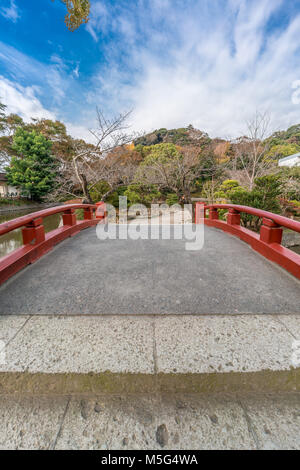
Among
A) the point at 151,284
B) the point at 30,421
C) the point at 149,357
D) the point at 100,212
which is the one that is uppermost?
the point at 100,212

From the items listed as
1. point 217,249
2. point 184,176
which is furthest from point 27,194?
point 217,249

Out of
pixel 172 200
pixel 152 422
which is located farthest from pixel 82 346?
pixel 172 200

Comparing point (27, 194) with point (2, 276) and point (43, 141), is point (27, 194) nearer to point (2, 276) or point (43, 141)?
point (43, 141)

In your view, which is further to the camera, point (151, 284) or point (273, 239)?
point (273, 239)

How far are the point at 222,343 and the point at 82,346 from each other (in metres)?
0.76

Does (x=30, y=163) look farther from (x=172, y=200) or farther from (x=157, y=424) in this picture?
(x=157, y=424)

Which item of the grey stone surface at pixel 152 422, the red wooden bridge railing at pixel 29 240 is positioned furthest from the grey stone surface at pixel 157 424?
the red wooden bridge railing at pixel 29 240

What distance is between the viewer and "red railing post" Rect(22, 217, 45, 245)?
222 centimetres

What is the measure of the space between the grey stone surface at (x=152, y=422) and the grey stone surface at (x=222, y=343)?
0.42 ft

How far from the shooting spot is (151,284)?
5.57 feet

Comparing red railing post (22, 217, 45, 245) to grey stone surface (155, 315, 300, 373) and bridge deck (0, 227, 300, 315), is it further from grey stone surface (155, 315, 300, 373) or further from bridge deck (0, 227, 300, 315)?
grey stone surface (155, 315, 300, 373)

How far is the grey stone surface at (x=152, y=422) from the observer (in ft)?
2.43
